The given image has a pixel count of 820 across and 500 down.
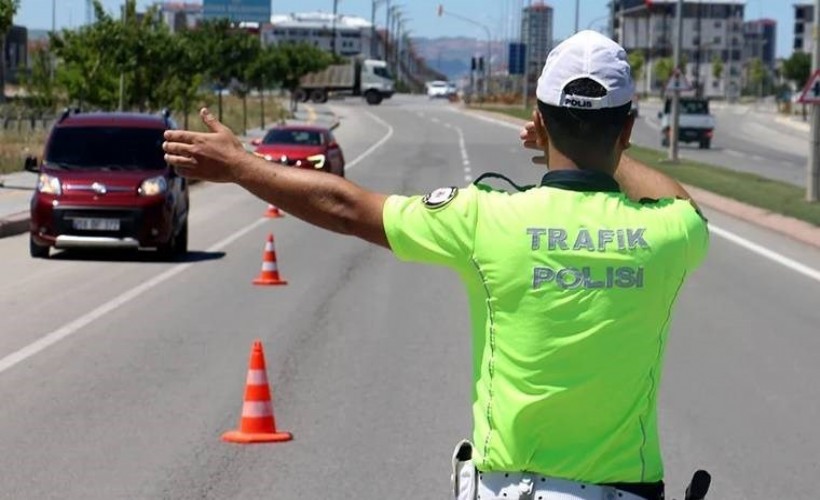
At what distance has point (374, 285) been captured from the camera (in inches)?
728

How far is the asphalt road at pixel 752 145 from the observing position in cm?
5374

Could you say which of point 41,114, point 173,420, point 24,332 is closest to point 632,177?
point 173,420

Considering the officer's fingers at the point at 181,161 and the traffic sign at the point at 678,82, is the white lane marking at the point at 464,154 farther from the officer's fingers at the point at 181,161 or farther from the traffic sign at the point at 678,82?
the officer's fingers at the point at 181,161

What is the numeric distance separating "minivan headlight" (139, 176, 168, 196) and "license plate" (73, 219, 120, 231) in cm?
54

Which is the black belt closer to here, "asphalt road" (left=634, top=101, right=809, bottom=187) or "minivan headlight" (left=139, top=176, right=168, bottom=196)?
"minivan headlight" (left=139, top=176, right=168, bottom=196)

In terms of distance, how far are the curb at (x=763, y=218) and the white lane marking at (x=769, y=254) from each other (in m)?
0.76

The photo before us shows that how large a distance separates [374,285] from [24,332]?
5.33 meters

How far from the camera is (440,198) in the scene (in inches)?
142

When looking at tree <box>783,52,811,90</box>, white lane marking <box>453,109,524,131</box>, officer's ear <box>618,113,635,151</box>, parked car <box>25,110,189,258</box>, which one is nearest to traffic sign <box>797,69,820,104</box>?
parked car <box>25,110,189,258</box>

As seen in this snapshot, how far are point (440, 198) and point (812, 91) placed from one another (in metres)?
26.2

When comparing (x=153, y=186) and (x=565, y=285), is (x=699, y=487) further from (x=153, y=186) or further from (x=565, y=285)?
(x=153, y=186)

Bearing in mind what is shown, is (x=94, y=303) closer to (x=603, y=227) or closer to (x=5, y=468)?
(x=5, y=468)

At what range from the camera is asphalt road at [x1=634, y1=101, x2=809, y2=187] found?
53.7m

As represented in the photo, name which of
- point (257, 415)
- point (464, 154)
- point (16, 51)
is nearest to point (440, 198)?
point (257, 415)
